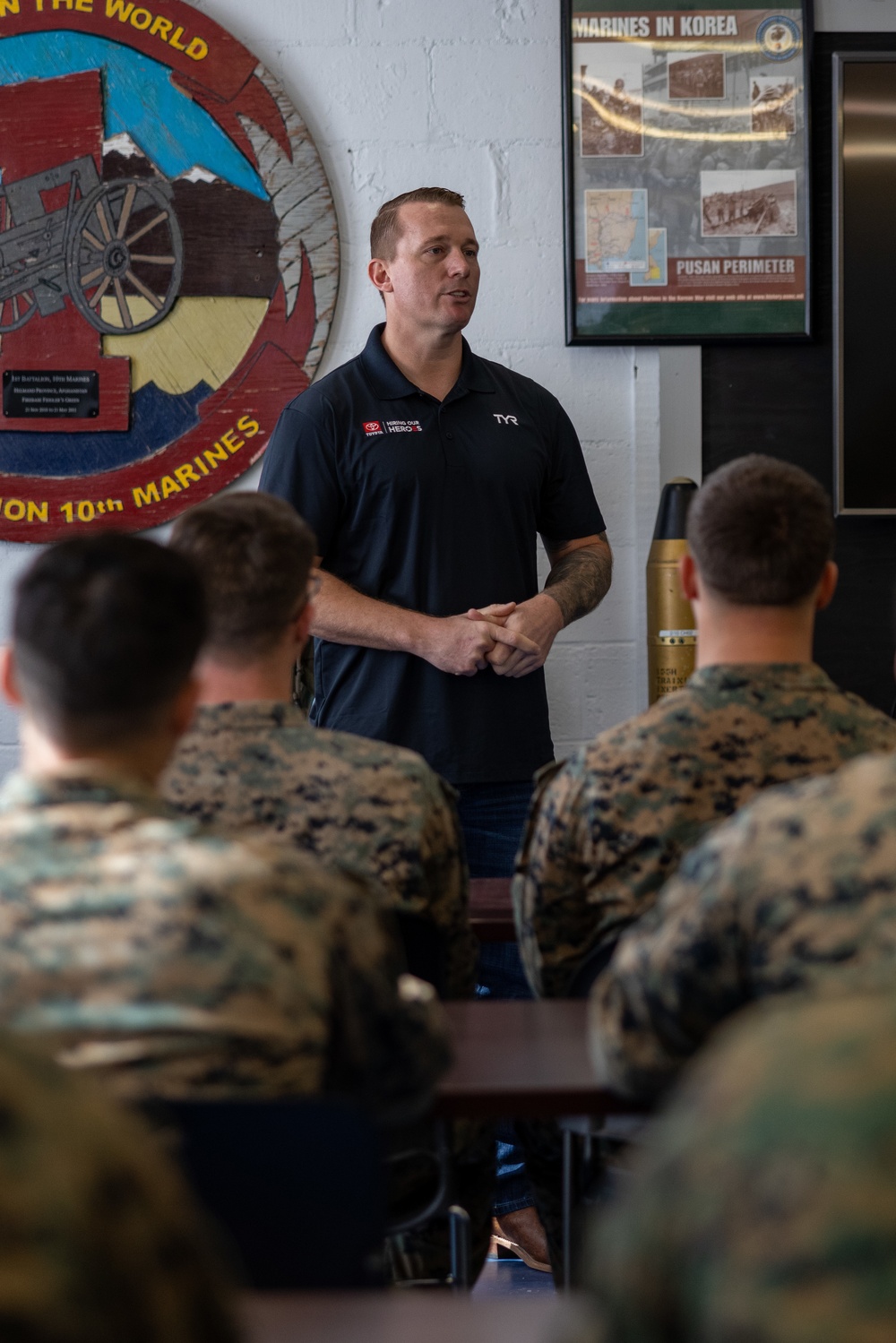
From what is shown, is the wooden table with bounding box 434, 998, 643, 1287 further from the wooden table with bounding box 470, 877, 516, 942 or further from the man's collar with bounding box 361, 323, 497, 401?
the man's collar with bounding box 361, 323, 497, 401

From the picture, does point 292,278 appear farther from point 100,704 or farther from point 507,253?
point 100,704

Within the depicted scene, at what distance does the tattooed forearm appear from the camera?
2.94 metres

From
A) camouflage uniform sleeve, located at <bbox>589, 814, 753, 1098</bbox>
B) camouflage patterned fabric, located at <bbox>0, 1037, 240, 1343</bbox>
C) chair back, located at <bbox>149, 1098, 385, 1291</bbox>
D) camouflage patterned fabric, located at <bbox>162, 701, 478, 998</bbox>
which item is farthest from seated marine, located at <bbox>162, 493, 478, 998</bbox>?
camouflage patterned fabric, located at <bbox>0, 1037, 240, 1343</bbox>

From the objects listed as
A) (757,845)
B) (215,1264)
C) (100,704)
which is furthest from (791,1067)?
(100,704)

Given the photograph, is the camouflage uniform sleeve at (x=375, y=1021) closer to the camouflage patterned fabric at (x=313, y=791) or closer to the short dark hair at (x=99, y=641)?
the short dark hair at (x=99, y=641)

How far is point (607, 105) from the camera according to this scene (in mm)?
3316

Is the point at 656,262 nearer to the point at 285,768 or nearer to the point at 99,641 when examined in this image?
the point at 285,768

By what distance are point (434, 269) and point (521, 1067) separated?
2.11m

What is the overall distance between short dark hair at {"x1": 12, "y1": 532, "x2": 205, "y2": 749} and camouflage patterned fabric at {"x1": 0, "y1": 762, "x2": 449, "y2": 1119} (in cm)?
6

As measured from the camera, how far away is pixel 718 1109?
18.2 inches

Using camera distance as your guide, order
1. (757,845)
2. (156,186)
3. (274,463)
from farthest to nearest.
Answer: (156,186), (274,463), (757,845)

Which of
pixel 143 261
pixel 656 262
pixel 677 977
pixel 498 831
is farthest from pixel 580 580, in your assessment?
pixel 677 977

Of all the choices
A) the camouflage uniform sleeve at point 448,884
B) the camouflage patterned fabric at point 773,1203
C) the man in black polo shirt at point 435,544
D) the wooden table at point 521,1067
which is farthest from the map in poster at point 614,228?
the camouflage patterned fabric at point 773,1203

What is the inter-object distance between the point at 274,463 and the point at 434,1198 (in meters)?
1.64
